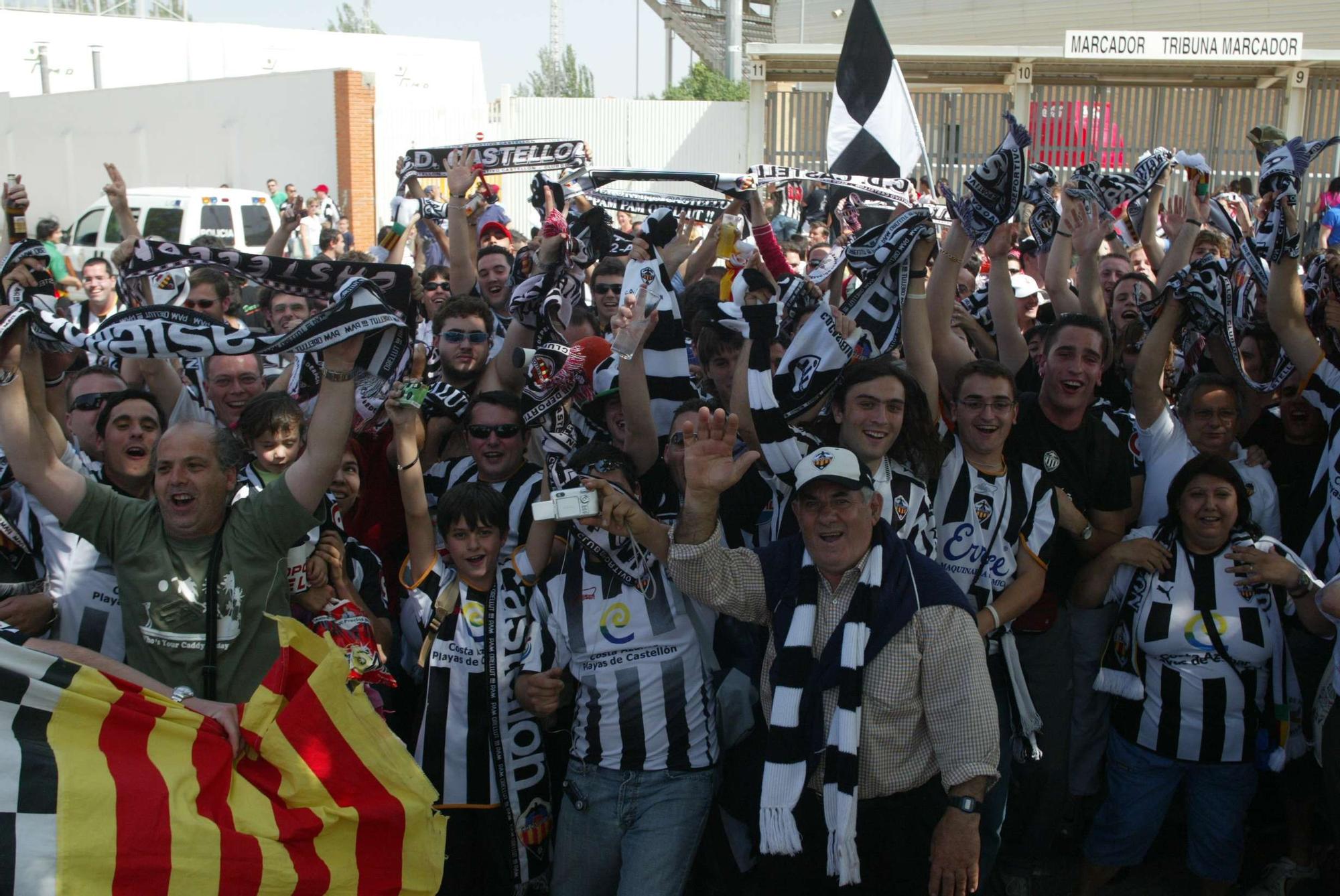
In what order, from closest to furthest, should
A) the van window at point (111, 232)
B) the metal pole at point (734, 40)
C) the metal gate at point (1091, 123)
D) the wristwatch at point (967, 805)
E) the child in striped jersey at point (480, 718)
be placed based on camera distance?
the wristwatch at point (967, 805), the child in striped jersey at point (480, 718), the van window at point (111, 232), the metal gate at point (1091, 123), the metal pole at point (734, 40)

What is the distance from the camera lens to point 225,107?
27062 millimetres

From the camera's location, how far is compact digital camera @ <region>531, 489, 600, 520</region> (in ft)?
11.6

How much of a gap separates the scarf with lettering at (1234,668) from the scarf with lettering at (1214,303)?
1008mm

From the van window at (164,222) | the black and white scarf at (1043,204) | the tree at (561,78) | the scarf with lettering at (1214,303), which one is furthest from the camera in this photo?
the tree at (561,78)

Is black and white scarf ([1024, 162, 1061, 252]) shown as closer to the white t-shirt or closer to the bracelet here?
the white t-shirt

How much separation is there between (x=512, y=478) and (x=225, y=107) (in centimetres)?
2546

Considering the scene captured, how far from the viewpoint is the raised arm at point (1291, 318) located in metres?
4.73

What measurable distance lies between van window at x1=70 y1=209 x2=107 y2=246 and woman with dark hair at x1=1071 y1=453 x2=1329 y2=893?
16.9 m

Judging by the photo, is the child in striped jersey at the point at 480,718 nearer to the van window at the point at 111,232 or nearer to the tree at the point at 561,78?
the van window at the point at 111,232

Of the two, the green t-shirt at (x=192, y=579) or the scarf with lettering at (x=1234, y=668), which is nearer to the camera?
the green t-shirt at (x=192, y=579)

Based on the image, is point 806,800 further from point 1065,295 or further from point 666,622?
point 1065,295

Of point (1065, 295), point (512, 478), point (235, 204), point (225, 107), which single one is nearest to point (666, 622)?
point (512, 478)

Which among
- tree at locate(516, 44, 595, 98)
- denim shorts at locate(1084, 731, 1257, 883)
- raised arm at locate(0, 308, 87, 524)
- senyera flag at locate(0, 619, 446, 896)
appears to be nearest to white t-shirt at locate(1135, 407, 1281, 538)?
denim shorts at locate(1084, 731, 1257, 883)

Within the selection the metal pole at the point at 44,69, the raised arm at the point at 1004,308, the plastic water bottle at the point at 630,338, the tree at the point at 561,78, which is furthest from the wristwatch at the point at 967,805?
the tree at the point at 561,78
